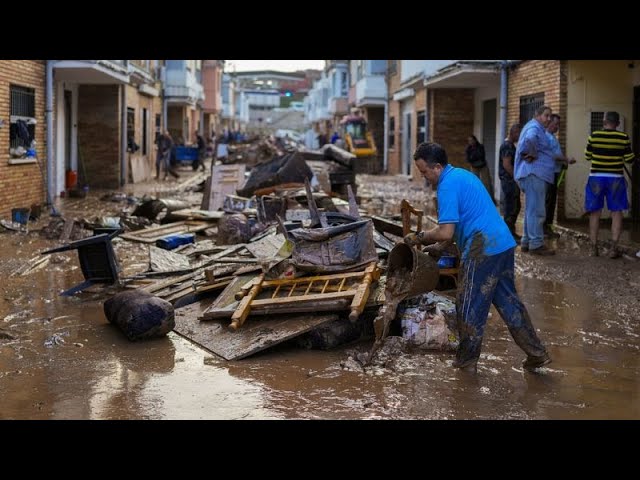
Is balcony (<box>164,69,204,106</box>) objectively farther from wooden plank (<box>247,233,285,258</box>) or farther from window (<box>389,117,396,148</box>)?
wooden plank (<box>247,233,285,258</box>)

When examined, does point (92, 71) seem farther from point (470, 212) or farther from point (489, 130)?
point (470, 212)

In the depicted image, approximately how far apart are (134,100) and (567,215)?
16.2 metres

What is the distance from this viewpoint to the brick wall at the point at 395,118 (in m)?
33.2

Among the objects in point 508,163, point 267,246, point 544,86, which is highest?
point 544,86

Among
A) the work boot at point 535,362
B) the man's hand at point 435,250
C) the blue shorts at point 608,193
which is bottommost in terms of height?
the work boot at point 535,362

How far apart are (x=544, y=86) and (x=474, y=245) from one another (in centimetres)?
1016

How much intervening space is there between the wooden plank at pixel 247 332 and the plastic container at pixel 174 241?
4.37 m

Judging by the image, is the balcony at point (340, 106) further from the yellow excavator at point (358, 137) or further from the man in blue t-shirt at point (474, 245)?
the man in blue t-shirt at point (474, 245)

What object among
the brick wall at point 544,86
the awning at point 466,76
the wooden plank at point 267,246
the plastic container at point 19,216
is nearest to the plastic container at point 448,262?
the wooden plank at point 267,246

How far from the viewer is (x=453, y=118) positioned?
24.5m

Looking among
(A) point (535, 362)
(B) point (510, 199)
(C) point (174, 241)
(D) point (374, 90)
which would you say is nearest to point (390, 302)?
(A) point (535, 362)

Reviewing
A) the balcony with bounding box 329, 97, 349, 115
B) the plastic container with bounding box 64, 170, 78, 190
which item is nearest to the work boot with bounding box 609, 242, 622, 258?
the plastic container with bounding box 64, 170, 78, 190
